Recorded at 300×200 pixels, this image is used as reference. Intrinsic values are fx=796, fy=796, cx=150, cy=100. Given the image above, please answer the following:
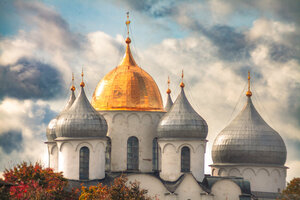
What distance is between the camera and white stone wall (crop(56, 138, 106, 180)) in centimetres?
5134

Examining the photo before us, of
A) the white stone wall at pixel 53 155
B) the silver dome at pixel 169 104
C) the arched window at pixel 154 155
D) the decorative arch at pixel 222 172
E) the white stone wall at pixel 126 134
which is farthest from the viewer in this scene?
the silver dome at pixel 169 104

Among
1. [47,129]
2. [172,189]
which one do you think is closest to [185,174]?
[172,189]

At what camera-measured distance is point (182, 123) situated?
53.0m

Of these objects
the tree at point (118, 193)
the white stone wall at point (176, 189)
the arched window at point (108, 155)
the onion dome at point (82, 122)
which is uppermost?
the onion dome at point (82, 122)

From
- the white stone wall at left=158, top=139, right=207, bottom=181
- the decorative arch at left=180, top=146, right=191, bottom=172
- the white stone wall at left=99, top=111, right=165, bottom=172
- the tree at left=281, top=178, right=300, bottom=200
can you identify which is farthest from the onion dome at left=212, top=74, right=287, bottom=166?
the tree at left=281, top=178, right=300, bottom=200

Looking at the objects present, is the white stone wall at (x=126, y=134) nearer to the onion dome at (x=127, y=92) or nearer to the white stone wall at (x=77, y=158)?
the onion dome at (x=127, y=92)

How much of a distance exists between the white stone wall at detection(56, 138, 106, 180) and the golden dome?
3977mm

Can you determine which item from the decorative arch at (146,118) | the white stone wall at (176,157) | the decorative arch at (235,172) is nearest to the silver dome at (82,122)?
the decorative arch at (146,118)

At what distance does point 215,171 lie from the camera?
195 ft

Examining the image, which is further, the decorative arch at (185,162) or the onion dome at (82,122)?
the decorative arch at (185,162)

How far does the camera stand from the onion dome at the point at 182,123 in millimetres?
52969

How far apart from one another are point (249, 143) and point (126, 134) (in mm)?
9639

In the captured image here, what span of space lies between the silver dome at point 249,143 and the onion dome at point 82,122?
433 inches

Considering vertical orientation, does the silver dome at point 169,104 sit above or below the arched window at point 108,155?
above
